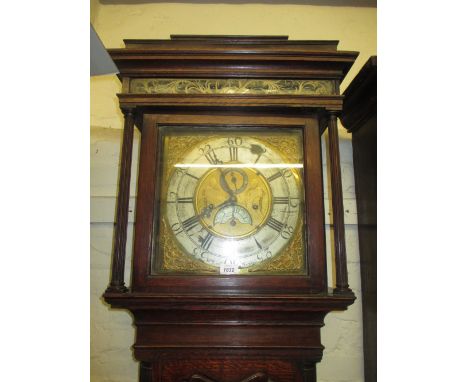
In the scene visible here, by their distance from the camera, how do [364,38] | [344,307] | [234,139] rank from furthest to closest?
[364,38] → [234,139] → [344,307]

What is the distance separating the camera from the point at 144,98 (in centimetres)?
88

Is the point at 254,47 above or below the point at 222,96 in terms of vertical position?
above

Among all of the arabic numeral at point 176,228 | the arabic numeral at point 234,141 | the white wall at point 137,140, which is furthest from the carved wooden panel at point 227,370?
the arabic numeral at point 234,141

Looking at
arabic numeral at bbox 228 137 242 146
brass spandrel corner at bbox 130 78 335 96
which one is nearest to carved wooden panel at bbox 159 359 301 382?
arabic numeral at bbox 228 137 242 146

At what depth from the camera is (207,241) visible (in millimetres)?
864

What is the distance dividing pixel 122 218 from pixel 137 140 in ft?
1.71

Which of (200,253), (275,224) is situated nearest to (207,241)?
(200,253)

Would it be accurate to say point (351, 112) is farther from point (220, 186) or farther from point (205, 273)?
point (205, 273)

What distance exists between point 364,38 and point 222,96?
87 cm

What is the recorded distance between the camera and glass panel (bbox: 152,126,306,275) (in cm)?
85

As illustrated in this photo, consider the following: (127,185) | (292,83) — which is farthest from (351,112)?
(127,185)

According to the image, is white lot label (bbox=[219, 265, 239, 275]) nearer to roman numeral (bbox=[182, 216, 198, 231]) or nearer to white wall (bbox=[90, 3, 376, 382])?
roman numeral (bbox=[182, 216, 198, 231])

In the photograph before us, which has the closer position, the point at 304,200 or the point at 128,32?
the point at 304,200

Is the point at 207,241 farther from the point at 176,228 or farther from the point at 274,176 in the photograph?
the point at 274,176
